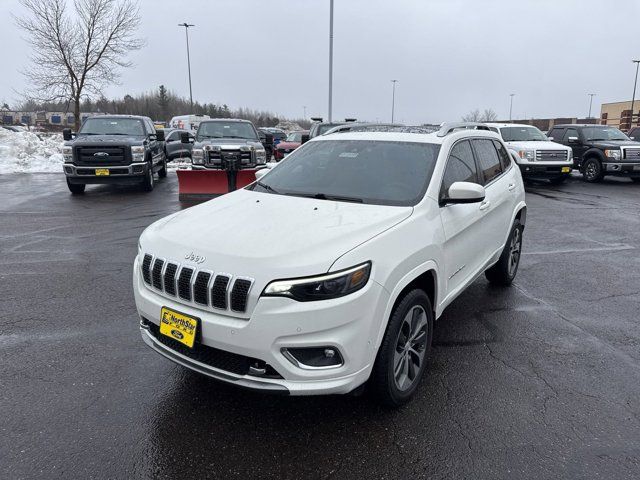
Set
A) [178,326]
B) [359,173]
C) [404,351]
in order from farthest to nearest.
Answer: [359,173] → [404,351] → [178,326]

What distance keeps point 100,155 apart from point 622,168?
639 inches

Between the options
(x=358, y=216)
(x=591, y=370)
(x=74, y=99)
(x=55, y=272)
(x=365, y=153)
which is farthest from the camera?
(x=74, y=99)

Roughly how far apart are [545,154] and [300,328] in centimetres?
1528

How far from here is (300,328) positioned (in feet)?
8.45

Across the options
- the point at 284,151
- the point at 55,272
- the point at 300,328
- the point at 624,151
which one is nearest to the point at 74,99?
the point at 284,151

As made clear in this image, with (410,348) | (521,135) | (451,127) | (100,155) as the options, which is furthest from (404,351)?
(521,135)

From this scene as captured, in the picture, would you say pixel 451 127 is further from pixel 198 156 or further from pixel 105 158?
pixel 105 158

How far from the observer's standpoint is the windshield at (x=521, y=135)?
655 inches

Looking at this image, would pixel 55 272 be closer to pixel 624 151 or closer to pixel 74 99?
pixel 624 151

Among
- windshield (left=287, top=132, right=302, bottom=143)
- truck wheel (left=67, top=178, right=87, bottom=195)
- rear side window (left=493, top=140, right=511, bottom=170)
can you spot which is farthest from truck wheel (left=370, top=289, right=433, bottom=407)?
windshield (left=287, top=132, right=302, bottom=143)

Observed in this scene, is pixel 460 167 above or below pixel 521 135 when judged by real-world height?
below

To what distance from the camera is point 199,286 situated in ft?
9.07

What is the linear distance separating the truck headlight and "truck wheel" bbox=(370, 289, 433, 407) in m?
11.1

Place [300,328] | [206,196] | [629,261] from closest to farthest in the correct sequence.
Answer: [300,328] < [629,261] < [206,196]
